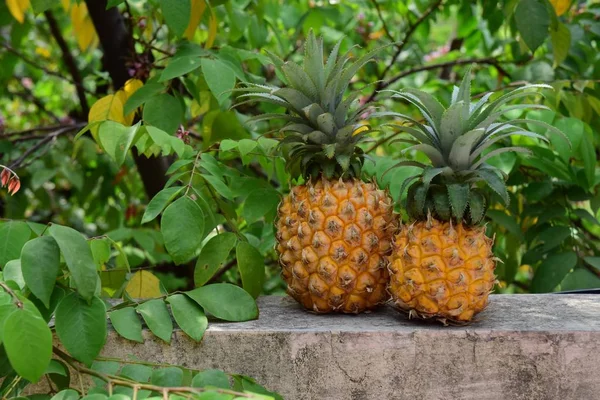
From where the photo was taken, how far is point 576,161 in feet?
7.97

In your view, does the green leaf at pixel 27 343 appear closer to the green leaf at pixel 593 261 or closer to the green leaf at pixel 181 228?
the green leaf at pixel 181 228

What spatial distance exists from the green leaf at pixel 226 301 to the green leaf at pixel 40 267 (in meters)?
0.35

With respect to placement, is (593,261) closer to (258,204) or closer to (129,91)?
(258,204)

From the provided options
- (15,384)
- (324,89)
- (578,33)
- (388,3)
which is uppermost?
(388,3)

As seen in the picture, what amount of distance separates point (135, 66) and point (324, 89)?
2.85ft

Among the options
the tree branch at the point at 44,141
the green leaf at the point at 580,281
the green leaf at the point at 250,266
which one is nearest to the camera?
the green leaf at the point at 250,266

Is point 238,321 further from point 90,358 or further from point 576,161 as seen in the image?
point 576,161

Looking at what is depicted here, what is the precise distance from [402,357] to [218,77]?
0.82 meters

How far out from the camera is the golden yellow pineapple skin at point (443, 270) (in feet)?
5.08

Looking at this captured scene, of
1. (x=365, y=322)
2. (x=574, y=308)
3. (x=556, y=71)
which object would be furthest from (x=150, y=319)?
(x=556, y=71)

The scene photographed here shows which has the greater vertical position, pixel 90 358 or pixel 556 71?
pixel 556 71

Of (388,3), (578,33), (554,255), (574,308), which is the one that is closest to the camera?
(574,308)

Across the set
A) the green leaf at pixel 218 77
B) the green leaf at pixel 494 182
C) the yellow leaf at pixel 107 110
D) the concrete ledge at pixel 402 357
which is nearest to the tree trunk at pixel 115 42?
the yellow leaf at pixel 107 110

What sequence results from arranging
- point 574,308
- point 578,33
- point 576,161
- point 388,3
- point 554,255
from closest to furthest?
point 574,308 → point 554,255 → point 576,161 → point 578,33 → point 388,3
